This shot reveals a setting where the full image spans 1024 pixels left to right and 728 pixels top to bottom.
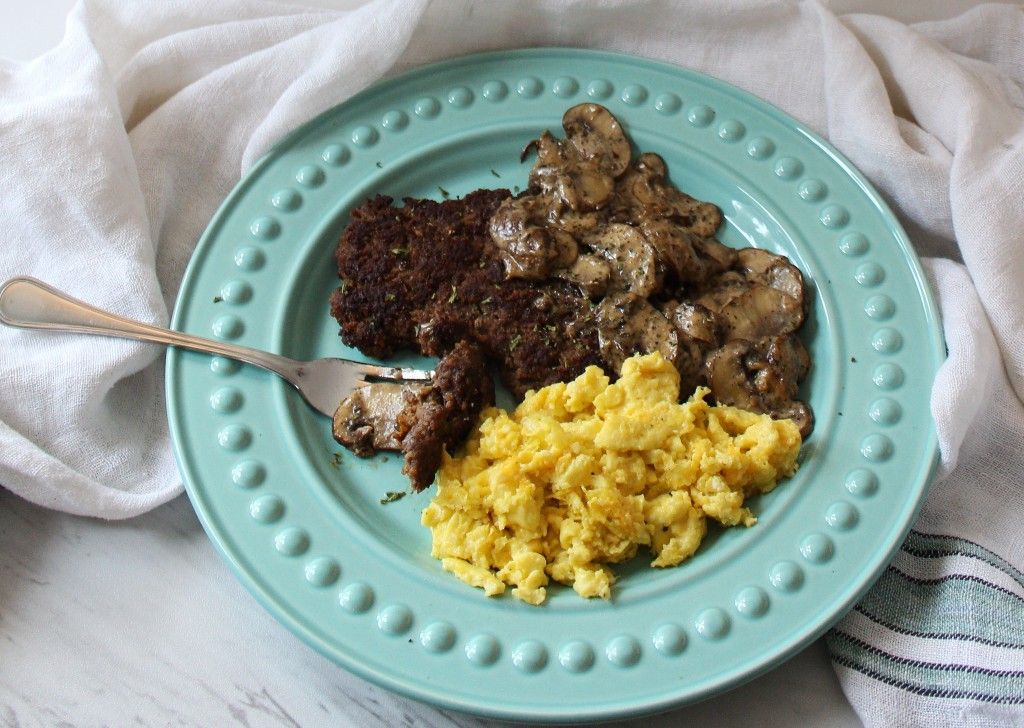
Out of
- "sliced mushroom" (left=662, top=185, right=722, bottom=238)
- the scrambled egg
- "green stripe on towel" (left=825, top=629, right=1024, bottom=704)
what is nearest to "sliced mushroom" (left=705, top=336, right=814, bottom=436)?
the scrambled egg

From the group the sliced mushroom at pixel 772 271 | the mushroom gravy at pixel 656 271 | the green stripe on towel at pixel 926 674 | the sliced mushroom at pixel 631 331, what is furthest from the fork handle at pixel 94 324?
the green stripe on towel at pixel 926 674

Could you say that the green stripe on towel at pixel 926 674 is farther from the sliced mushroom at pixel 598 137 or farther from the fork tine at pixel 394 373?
the sliced mushroom at pixel 598 137

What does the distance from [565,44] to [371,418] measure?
5.33 ft

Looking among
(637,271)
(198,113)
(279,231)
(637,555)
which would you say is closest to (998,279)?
(637,271)

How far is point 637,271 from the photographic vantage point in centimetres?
327

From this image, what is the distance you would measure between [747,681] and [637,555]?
45cm

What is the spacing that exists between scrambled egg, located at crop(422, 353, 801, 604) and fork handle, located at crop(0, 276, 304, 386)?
643mm

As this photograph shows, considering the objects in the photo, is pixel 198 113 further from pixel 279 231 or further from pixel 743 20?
pixel 743 20

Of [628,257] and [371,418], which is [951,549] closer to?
[628,257]

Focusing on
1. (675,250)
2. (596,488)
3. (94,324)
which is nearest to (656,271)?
(675,250)

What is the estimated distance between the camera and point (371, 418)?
316cm

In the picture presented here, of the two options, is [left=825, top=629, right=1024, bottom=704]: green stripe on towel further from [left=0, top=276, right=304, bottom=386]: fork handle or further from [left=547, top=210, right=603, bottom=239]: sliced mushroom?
[left=0, top=276, right=304, bottom=386]: fork handle

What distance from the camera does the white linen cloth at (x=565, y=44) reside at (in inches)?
114

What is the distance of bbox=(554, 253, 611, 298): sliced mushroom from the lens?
10.8ft
